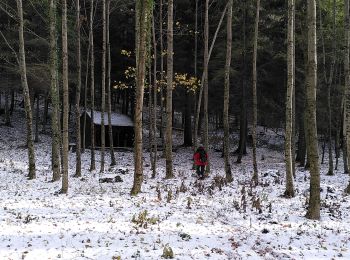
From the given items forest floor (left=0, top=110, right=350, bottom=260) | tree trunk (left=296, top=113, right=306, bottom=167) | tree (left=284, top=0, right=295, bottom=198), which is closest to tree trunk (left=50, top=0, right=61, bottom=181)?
forest floor (left=0, top=110, right=350, bottom=260)

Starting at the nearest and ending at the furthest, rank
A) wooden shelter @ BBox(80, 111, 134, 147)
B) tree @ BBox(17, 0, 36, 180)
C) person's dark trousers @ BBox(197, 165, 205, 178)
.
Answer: tree @ BBox(17, 0, 36, 180) < person's dark trousers @ BBox(197, 165, 205, 178) < wooden shelter @ BBox(80, 111, 134, 147)

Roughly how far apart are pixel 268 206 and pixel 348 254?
10.7 feet

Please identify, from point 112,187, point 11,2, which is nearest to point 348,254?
point 112,187

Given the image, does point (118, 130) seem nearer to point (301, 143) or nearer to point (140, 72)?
point (301, 143)

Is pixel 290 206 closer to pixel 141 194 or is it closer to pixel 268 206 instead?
pixel 268 206

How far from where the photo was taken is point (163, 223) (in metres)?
9.18

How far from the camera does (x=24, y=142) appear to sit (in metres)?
31.1

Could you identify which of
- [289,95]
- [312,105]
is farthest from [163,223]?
[289,95]

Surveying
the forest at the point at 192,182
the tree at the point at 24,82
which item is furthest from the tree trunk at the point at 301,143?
the tree at the point at 24,82

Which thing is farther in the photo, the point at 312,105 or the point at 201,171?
the point at 201,171

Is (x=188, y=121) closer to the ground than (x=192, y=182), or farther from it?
farther from it

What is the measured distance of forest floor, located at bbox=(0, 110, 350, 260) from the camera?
294 inches

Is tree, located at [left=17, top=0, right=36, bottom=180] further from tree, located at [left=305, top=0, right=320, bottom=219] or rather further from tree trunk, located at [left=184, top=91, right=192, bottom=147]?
tree trunk, located at [left=184, top=91, right=192, bottom=147]

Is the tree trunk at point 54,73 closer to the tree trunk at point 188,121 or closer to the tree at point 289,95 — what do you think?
the tree at point 289,95
